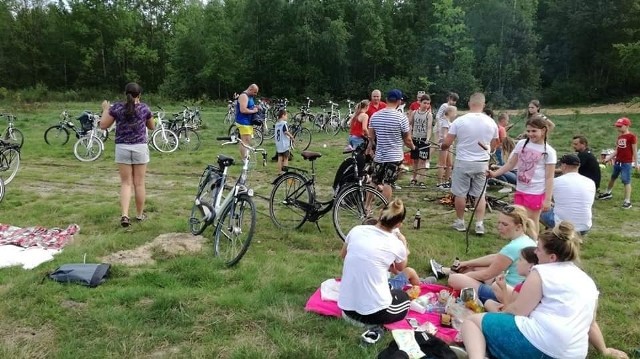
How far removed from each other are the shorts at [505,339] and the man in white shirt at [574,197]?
2371mm

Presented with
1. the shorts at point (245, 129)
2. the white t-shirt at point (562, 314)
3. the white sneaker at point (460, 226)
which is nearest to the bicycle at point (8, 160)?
the shorts at point (245, 129)

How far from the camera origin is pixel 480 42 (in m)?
37.7

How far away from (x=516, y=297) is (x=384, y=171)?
3061mm

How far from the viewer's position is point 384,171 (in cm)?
616

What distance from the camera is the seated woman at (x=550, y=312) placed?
2.87 m

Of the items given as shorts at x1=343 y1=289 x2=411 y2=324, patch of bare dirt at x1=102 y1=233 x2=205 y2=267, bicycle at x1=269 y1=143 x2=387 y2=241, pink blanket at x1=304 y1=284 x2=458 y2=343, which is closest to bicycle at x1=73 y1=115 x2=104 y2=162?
patch of bare dirt at x1=102 y1=233 x2=205 y2=267

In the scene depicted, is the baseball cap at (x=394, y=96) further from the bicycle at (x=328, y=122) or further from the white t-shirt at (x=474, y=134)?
the bicycle at (x=328, y=122)

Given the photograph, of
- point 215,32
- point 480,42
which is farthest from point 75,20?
point 480,42

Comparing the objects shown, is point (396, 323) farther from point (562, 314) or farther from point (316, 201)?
point (316, 201)

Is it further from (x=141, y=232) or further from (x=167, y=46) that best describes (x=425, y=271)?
(x=167, y=46)

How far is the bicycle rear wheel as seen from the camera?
5793mm

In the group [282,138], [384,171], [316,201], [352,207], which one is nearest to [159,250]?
[316,201]

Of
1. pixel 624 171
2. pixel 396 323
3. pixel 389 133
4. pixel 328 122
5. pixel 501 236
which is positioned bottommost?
pixel 396 323

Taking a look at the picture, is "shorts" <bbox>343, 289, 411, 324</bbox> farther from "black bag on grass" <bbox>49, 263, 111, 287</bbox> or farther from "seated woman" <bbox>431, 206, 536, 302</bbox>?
"black bag on grass" <bbox>49, 263, 111, 287</bbox>
